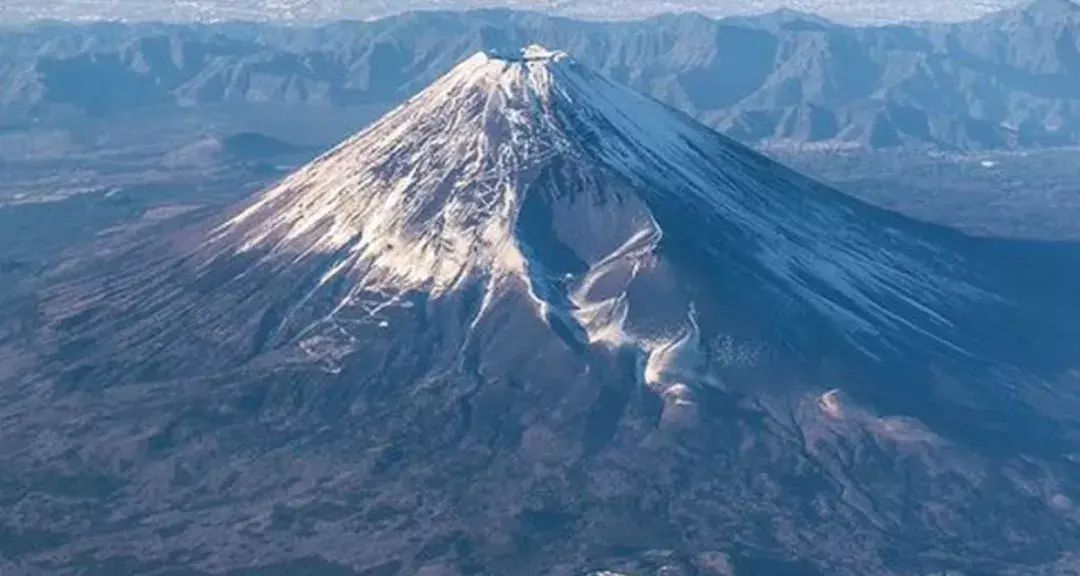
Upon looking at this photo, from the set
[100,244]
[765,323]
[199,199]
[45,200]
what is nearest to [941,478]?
[765,323]

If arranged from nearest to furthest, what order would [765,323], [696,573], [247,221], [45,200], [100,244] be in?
[696,573]
[765,323]
[247,221]
[100,244]
[45,200]

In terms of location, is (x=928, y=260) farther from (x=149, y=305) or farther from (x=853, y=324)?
(x=149, y=305)

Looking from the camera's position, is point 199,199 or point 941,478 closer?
point 941,478

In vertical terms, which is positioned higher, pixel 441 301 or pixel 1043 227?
pixel 441 301

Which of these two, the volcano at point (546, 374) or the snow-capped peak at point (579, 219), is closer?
the volcano at point (546, 374)

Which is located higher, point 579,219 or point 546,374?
point 579,219

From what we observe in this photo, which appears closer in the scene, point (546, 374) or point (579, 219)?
point (546, 374)

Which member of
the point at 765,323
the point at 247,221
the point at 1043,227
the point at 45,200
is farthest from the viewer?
the point at 45,200

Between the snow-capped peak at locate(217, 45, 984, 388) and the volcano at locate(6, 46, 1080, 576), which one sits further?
the snow-capped peak at locate(217, 45, 984, 388)
